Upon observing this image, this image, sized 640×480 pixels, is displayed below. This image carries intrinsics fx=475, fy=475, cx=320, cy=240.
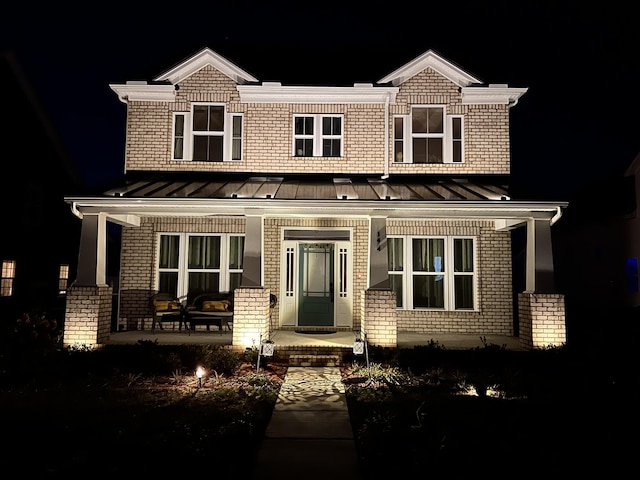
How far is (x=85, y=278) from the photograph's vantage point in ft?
30.5

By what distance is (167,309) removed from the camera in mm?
10938

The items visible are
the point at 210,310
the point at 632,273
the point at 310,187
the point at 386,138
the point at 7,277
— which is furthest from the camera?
the point at 632,273

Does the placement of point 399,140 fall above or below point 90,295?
above

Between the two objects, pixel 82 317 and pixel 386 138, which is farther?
pixel 386 138

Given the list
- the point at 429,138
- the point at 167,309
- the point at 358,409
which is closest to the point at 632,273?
the point at 429,138

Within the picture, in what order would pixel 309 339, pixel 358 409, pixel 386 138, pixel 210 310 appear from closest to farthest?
pixel 358 409
pixel 309 339
pixel 210 310
pixel 386 138

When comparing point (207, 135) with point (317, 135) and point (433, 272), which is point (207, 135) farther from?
point (433, 272)

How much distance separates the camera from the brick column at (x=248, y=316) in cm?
905

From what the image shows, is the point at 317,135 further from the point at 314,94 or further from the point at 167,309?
the point at 167,309

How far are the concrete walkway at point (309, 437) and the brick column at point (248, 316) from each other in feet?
5.11

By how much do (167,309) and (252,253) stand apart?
2.98 metres

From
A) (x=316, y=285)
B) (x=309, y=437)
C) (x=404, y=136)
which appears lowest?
(x=309, y=437)

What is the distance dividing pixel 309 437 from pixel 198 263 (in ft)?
24.2

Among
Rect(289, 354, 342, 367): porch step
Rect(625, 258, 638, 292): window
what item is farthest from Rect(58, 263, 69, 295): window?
Rect(625, 258, 638, 292): window
